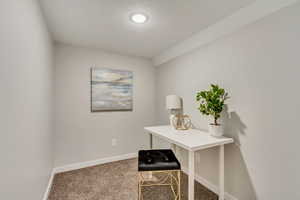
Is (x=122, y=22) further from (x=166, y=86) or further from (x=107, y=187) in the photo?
(x=107, y=187)

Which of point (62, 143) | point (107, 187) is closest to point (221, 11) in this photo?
point (107, 187)

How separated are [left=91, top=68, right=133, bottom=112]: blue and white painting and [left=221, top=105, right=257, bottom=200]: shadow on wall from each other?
1856 millimetres

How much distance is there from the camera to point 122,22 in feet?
5.63

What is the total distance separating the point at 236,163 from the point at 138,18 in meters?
2.04

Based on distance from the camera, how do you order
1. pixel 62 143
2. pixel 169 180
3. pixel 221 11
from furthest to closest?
1. pixel 62 143
2. pixel 169 180
3. pixel 221 11

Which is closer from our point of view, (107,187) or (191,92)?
(107,187)

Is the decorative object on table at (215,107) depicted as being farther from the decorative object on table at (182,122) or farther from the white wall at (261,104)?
the decorative object on table at (182,122)

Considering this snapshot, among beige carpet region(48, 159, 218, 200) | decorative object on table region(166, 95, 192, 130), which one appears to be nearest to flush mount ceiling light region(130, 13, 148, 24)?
decorative object on table region(166, 95, 192, 130)

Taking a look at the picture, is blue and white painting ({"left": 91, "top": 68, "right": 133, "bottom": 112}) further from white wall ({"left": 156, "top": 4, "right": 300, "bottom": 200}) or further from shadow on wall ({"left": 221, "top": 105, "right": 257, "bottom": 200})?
shadow on wall ({"left": 221, "top": 105, "right": 257, "bottom": 200})

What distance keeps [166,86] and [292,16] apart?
1.93 m

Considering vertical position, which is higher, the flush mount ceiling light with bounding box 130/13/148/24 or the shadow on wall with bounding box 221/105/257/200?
the flush mount ceiling light with bounding box 130/13/148/24

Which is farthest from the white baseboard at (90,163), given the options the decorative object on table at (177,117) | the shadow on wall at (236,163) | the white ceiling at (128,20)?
the white ceiling at (128,20)

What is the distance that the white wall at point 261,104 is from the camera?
115cm

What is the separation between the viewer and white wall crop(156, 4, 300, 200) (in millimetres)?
1146
